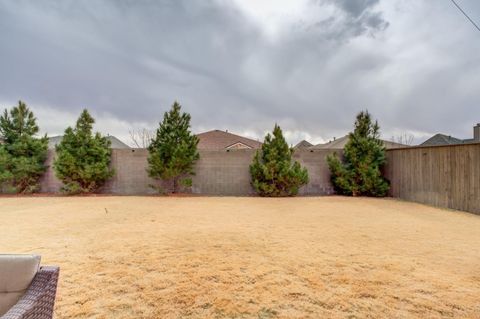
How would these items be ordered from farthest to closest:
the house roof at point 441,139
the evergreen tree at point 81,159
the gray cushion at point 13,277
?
the house roof at point 441,139
the evergreen tree at point 81,159
the gray cushion at point 13,277

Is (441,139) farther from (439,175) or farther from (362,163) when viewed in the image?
(439,175)

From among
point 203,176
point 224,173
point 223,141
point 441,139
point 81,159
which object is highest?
point 441,139

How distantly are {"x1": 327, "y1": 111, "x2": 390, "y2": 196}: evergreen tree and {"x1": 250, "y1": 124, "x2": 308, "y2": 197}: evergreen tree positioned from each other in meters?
1.48

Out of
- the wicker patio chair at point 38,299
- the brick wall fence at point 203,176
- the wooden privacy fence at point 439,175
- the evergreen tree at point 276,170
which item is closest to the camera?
the wicker patio chair at point 38,299

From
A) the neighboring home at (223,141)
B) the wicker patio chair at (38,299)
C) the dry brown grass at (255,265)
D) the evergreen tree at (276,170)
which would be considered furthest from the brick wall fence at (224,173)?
the neighboring home at (223,141)

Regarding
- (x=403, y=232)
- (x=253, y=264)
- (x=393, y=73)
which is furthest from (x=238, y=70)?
(x=253, y=264)

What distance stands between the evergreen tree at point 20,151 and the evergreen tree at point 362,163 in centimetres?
1184

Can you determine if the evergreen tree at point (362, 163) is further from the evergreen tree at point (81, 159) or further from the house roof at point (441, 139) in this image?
the house roof at point (441, 139)

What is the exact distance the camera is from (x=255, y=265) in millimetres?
3072

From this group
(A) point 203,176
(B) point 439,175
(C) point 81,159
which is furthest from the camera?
(A) point 203,176

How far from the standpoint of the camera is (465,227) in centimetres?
534

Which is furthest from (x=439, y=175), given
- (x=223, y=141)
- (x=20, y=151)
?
(x=223, y=141)

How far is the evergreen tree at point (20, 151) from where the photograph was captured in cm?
1002

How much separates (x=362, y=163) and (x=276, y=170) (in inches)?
133
